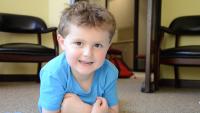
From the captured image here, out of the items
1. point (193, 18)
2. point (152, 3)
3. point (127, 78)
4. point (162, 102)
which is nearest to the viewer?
point (162, 102)

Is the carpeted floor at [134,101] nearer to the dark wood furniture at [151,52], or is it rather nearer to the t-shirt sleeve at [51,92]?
the dark wood furniture at [151,52]

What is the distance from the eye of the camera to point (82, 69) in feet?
3.04

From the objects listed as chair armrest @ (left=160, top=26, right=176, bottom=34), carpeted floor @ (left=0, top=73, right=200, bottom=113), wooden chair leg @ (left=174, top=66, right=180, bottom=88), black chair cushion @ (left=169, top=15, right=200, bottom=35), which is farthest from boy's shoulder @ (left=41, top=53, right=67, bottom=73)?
wooden chair leg @ (left=174, top=66, right=180, bottom=88)

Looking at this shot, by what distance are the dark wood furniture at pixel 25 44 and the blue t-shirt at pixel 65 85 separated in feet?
4.32

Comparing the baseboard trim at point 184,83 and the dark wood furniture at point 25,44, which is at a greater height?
the dark wood furniture at point 25,44

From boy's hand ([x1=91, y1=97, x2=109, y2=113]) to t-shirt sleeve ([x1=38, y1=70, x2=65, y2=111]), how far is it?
0.40 ft

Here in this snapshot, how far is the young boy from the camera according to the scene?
2.90ft

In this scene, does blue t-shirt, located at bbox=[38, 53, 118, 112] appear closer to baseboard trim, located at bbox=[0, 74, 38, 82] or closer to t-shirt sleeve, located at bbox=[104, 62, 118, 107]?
t-shirt sleeve, located at bbox=[104, 62, 118, 107]

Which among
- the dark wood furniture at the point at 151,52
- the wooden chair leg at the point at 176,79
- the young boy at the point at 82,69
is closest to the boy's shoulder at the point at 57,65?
the young boy at the point at 82,69

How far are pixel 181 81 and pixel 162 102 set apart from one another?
0.94m

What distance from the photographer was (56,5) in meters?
2.82

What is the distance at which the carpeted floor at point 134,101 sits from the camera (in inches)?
64.7

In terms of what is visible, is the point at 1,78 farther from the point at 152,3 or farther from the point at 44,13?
the point at 152,3

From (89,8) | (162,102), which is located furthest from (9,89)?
(89,8)
